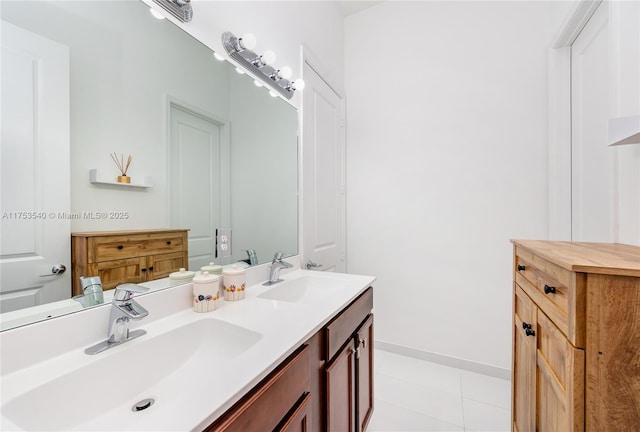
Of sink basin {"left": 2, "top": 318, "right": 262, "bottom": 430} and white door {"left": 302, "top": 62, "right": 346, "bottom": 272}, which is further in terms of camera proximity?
white door {"left": 302, "top": 62, "right": 346, "bottom": 272}

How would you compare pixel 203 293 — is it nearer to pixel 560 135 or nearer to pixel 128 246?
pixel 128 246

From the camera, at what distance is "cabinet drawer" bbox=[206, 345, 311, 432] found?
0.54 meters

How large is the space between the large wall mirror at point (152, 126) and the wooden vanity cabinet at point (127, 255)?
26mm

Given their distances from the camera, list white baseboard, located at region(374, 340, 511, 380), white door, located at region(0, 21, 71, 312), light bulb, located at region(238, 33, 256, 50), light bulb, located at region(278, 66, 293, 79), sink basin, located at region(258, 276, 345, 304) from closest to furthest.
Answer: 1. white door, located at region(0, 21, 71, 312)
2. light bulb, located at region(238, 33, 256, 50)
3. sink basin, located at region(258, 276, 345, 304)
4. light bulb, located at region(278, 66, 293, 79)
5. white baseboard, located at region(374, 340, 511, 380)

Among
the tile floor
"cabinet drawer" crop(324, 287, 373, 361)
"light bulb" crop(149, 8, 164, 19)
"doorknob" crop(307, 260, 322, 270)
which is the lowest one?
the tile floor

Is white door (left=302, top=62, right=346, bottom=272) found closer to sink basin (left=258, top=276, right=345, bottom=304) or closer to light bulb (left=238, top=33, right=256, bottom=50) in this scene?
sink basin (left=258, top=276, right=345, bottom=304)

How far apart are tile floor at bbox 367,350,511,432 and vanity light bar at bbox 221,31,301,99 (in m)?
2.01

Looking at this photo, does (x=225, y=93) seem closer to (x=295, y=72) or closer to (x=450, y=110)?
(x=295, y=72)

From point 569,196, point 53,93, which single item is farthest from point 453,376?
point 53,93

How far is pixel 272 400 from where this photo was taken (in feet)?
2.11

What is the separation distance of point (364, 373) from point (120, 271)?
1163 millimetres

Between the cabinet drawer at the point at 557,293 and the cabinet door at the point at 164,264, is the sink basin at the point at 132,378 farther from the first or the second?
the cabinet drawer at the point at 557,293

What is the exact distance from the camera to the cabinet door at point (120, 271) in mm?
804

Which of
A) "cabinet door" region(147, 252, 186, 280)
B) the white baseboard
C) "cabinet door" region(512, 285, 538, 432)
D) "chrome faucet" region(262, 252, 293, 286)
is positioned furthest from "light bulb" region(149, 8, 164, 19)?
the white baseboard
